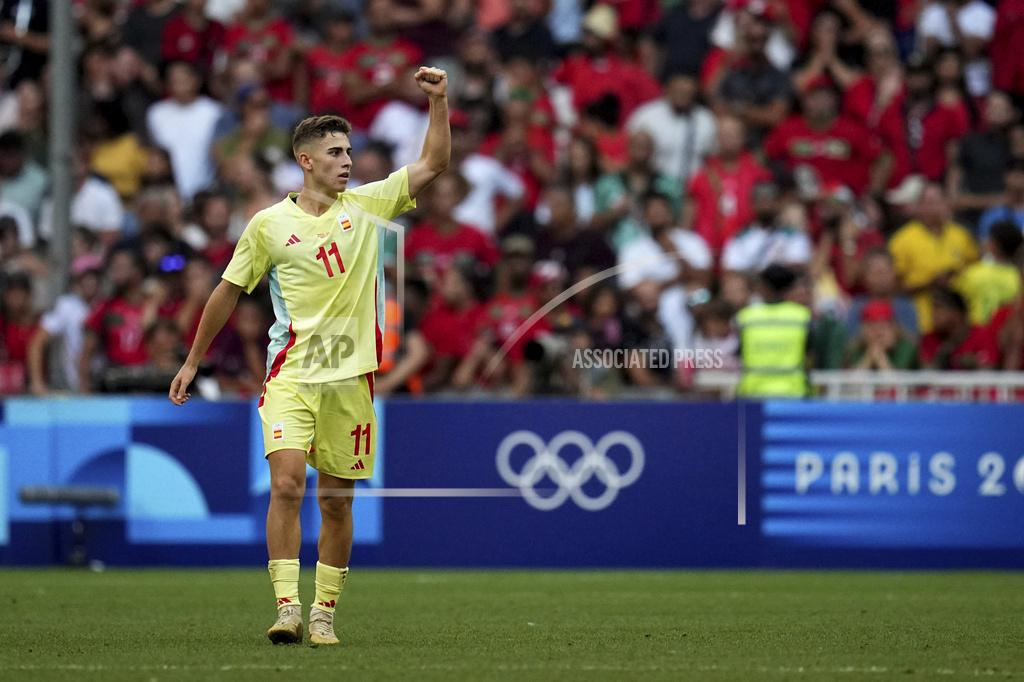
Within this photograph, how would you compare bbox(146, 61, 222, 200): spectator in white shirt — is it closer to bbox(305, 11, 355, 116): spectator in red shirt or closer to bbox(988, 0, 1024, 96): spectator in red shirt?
bbox(305, 11, 355, 116): spectator in red shirt

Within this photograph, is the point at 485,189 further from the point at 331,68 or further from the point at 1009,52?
the point at 1009,52

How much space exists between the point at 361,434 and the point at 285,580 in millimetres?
711

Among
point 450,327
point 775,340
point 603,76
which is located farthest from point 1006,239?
point 603,76

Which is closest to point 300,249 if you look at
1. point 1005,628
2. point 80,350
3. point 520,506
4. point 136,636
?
point 136,636

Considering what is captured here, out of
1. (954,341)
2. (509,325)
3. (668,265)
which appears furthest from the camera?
(668,265)

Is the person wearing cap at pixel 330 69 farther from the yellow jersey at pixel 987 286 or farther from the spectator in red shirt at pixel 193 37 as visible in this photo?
the yellow jersey at pixel 987 286

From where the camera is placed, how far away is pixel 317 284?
793 cm

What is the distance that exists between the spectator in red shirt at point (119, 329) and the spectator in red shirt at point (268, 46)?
3602 mm

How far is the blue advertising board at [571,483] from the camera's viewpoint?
12836mm

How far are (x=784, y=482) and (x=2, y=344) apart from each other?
6.24m

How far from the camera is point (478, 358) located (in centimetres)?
1361

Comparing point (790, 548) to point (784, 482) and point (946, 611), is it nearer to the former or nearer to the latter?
point (784, 482)

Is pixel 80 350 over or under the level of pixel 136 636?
over

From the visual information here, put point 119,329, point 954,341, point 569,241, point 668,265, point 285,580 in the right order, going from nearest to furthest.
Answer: point 285,580
point 954,341
point 668,265
point 119,329
point 569,241
